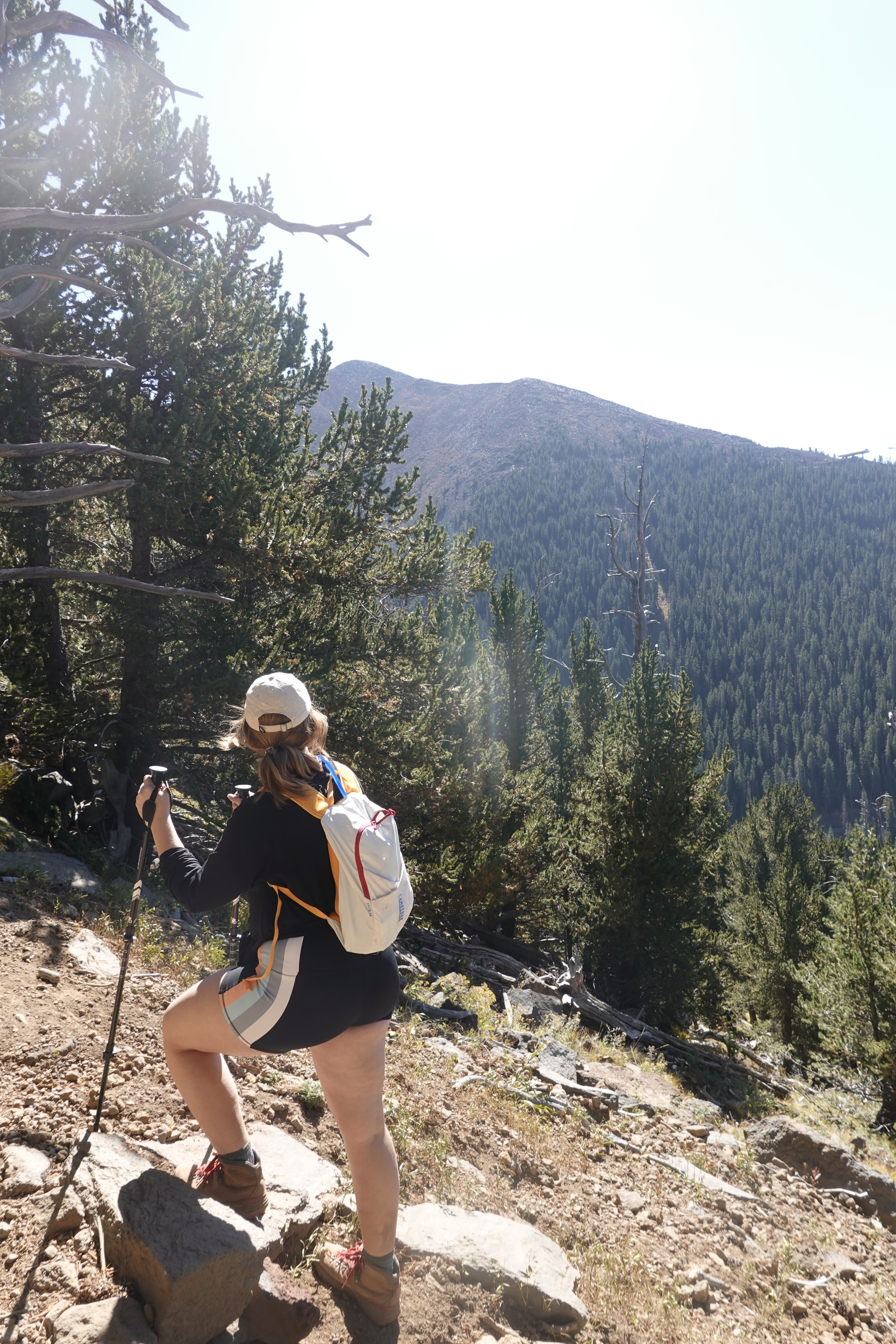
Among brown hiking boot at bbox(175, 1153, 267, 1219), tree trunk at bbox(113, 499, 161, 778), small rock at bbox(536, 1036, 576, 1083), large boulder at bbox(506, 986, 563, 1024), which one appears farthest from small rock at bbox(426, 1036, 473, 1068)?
tree trunk at bbox(113, 499, 161, 778)

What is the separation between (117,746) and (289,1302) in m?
8.12

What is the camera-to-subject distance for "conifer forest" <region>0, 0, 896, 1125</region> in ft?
26.7

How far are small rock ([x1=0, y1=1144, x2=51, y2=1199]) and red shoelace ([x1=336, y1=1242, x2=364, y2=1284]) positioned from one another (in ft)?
3.35

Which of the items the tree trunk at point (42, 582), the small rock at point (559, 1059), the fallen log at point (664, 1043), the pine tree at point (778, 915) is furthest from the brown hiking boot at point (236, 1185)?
the pine tree at point (778, 915)

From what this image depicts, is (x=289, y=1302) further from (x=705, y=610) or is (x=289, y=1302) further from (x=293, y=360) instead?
(x=705, y=610)

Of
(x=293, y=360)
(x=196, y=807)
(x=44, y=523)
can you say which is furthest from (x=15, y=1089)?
(x=293, y=360)

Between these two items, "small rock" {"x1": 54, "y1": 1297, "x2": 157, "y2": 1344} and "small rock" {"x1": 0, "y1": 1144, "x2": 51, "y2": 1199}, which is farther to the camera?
"small rock" {"x1": 0, "y1": 1144, "x2": 51, "y2": 1199}

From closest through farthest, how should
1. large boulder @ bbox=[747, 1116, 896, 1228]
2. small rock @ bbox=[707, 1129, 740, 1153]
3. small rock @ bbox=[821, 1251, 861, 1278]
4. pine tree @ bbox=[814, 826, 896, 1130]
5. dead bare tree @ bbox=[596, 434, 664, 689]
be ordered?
small rock @ bbox=[821, 1251, 861, 1278], large boulder @ bbox=[747, 1116, 896, 1228], small rock @ bbox=[707, 1129, 740, 1153], pine tree @ bbox=[814, 826, 896, 1130], dead bare tree @ bbox=[596, 434, 664, 689]

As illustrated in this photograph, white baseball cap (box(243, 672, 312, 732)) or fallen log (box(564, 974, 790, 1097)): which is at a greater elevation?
white baseball cap (box(243, 672, 312, 732))

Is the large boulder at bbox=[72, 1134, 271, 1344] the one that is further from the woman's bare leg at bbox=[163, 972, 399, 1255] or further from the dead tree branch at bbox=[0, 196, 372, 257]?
the dead tree branch at bbox=[0, 196, 372, 257]

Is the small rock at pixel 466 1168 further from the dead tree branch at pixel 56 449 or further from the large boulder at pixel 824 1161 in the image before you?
the dead tree branch at pixel 56 449

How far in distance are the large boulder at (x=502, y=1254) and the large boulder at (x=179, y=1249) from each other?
0.85 m

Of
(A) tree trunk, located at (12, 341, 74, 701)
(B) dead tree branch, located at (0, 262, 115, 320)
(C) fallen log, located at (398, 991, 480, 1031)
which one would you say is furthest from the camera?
(A) tree trunk, located at (12, 341, 74, 701)

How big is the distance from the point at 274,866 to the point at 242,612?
715 cm
